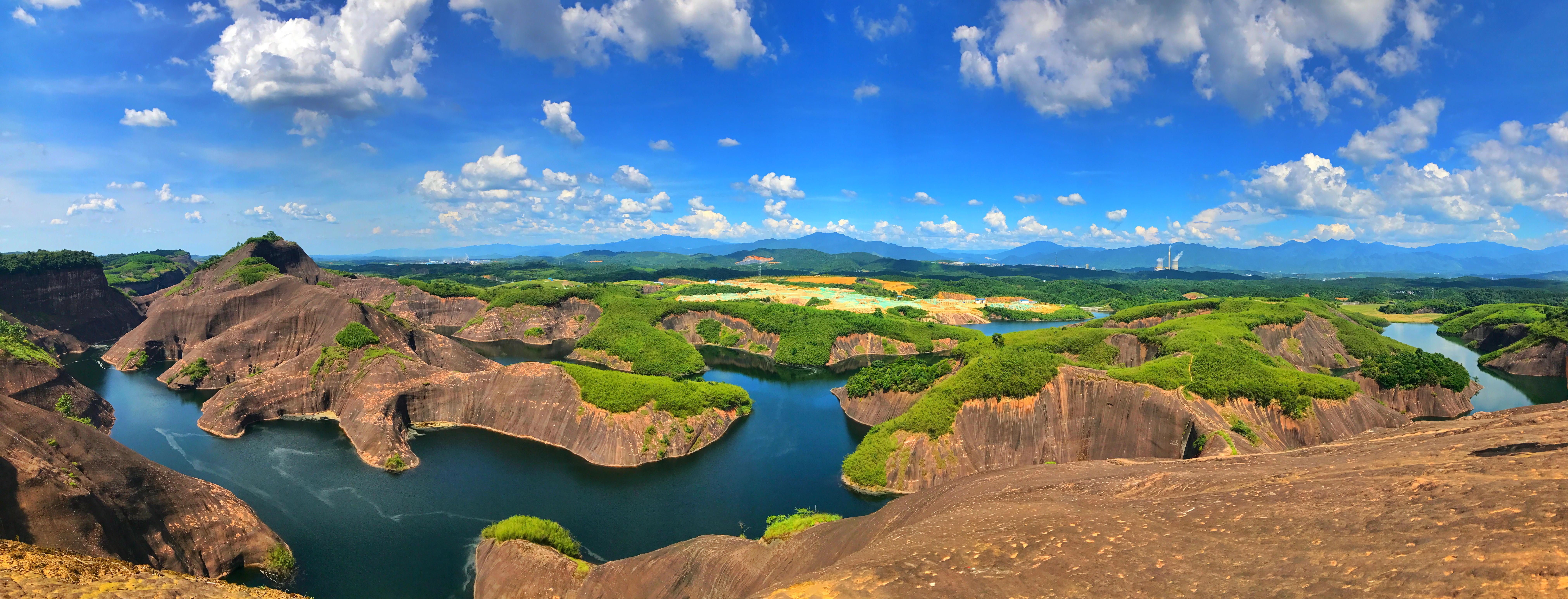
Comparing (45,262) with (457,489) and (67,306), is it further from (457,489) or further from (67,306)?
(457,489)

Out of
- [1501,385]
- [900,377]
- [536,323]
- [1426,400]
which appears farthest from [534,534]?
[1501,385]

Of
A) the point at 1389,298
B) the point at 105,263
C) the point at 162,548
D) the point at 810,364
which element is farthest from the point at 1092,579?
the point at 1389,298

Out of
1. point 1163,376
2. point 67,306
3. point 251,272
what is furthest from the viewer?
point 251,272

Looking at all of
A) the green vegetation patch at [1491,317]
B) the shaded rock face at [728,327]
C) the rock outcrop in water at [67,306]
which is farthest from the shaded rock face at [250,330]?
the green vegetation patch at [1491,317]

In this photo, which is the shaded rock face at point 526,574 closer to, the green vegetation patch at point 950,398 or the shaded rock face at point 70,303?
the green vegetation patch at point 950,398

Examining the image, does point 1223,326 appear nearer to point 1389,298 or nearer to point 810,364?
point 810,364

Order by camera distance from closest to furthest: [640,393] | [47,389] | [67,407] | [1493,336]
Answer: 1. [67,407]
2. [47,389]
3. [640,393]
4. [1493,336]

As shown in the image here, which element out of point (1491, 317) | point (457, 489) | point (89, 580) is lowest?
point (457, 489)

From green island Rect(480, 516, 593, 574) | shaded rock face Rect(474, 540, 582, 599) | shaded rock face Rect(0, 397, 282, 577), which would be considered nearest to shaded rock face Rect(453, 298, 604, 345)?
shaded rock face Rect(0, 397, 282, 577)
